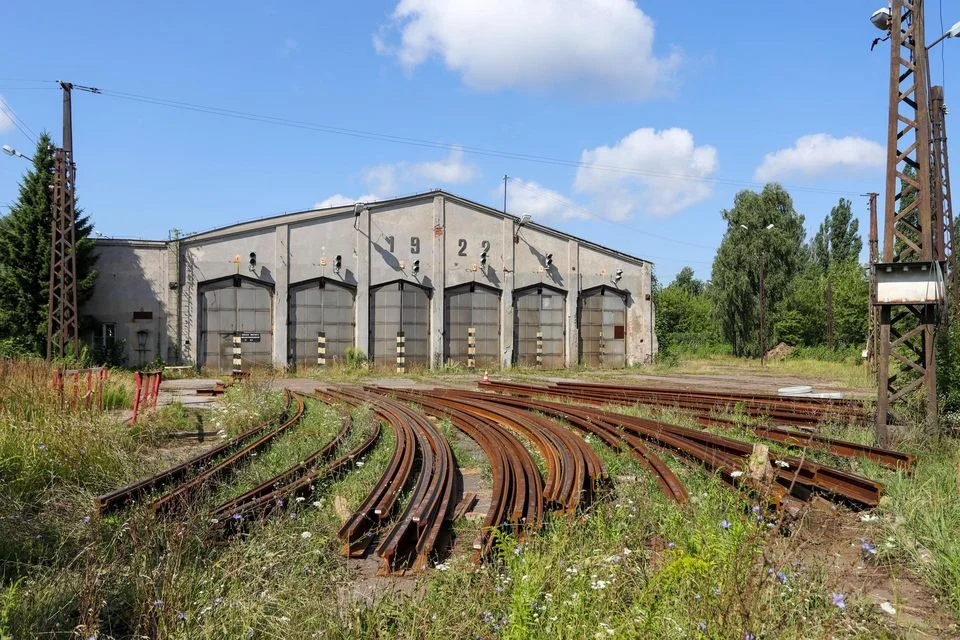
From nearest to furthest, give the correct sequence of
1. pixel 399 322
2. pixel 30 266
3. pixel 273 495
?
1. pixel 273 495
2. pixel 30 266
3. pixel 399 322

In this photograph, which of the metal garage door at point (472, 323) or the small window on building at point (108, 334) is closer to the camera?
the small window on building at point (108, 334)

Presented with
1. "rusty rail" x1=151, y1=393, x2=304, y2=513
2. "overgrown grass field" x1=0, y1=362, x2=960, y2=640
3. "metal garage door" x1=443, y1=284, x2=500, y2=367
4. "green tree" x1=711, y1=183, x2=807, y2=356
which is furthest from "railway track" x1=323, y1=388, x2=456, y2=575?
"green tree" x1=711, y1=183, x2=807, y2=356

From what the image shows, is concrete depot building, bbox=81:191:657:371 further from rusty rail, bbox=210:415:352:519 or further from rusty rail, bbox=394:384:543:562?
rusty rail, bbox=210:415:352:519

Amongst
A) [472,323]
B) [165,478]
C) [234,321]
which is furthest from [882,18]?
[234,321]

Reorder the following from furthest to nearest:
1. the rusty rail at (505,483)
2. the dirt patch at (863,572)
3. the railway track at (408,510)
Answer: the rusty rail at (505,483) < the railway track at (408,510) < the dirt patch at (863,572)

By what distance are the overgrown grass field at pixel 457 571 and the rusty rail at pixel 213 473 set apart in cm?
22

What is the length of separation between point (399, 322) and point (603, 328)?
938 centimetres

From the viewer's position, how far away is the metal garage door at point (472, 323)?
2809cm

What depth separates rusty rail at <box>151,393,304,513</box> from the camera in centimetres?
538

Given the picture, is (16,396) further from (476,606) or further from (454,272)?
(454,272)

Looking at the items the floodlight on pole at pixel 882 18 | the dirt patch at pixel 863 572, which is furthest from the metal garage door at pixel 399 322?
the dirt patch at pixel 863 572

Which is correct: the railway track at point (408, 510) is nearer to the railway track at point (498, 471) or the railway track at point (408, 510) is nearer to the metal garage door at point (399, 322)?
the railway track at point (498, 471)

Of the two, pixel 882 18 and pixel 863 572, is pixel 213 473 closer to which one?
pixel 863 572

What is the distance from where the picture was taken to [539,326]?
95.8 ft
